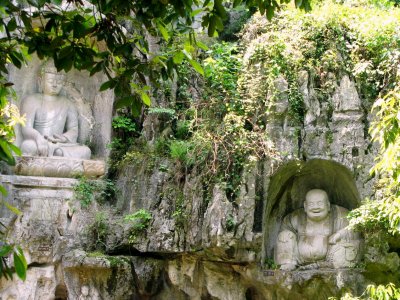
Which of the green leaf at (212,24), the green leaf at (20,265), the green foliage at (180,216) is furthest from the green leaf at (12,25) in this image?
the green foliage at (180,216)

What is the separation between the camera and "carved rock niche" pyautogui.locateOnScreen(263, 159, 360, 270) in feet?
28.0

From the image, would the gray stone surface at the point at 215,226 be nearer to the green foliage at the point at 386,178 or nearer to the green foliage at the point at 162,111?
the green foliage at the point at 386,178

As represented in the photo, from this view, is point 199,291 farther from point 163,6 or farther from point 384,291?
point 163,6

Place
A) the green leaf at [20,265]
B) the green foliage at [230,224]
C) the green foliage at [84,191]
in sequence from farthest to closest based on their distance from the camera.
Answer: the green foliage at [84,191], the green foliage at [230,224], the green leaf at [20,265]

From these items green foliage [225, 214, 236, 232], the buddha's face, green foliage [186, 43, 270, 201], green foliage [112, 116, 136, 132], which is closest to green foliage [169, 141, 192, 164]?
green foliage [186, 43, 270, 201]

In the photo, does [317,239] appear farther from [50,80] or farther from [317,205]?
[50,80]

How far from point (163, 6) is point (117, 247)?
5274 mm

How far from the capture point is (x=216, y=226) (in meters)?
7.94

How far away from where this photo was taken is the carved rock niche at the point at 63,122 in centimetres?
952

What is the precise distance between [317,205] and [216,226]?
156 cm

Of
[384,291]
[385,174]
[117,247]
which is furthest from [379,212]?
[117,247]

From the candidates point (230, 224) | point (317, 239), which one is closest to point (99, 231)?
point (230, 224)

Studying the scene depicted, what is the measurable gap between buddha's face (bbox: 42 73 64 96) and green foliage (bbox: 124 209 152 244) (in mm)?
2890

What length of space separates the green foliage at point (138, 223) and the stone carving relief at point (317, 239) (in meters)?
1.82
